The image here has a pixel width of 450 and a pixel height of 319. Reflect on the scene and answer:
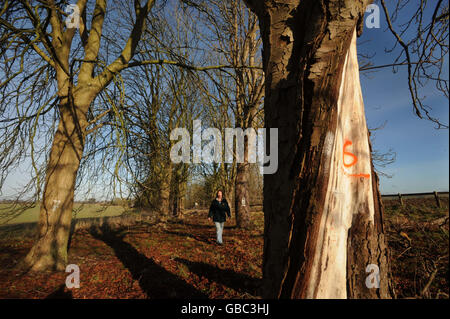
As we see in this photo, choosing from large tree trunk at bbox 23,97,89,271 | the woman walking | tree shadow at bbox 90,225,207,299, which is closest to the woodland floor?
tree shadow at bbox 90,225,207,299

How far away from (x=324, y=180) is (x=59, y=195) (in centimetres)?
Result: 445

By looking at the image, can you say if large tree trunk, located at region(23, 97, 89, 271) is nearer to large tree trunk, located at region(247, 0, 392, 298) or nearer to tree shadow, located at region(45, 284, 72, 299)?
tree shadow, located at region(45, 284, 72, 299)

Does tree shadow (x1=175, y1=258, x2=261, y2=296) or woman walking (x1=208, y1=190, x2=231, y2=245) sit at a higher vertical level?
woman walking (x1=208, y1=190, x2=231, y2=245)

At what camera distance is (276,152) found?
134cm

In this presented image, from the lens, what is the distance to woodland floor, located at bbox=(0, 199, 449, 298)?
221 centimetres

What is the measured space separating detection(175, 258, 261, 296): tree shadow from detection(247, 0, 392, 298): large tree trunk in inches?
93.6

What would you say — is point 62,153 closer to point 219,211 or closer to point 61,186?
point 61,186

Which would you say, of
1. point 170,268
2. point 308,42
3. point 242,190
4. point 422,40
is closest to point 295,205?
point 308,42

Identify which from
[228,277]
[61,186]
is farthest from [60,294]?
[228,277]

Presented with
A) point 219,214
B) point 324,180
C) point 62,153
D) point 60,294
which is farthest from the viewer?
point 219,214

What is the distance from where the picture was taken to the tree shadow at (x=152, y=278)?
3113mm

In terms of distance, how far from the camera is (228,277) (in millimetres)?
3727

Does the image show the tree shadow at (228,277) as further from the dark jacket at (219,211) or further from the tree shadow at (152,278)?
the dark jacket at (219,211)

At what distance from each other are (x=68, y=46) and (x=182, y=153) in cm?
551
